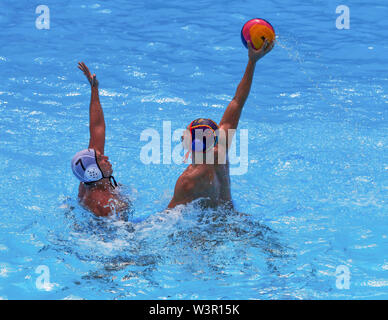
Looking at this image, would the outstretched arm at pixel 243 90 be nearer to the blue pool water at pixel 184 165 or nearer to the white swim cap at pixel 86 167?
the blue pool water at pixel 184 165

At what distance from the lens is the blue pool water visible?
4.76 meters

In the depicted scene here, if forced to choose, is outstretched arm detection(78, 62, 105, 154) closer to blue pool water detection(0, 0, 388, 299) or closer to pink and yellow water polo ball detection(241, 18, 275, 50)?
blue pool water detection(0, 0, 388, 299)

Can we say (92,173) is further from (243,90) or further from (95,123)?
(243,90)

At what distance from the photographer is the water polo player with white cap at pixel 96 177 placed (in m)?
4.91

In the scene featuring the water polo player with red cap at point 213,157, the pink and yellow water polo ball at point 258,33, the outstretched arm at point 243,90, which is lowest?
the water polo player with red cap at point 213,157

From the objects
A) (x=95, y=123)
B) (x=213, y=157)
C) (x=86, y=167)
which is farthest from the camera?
(x=95, y=123)

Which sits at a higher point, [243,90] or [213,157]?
[243,90]

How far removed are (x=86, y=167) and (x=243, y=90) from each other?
1.51 metres

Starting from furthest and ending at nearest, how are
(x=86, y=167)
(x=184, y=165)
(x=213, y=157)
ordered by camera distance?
(x=184, y=165), (x=86, y=167), (x=213, y=157)

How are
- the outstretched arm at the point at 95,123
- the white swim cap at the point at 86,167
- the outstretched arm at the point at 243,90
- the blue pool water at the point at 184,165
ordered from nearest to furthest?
the outstretched arm at the point at 243,90 → the blue pool water at the point at 184,165 → the white swim cap at the point at 86,167 → the outstretched arm at the point at 95,123

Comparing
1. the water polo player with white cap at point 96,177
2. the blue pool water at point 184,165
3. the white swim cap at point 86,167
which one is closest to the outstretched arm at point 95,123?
the water polo player with white cap at point 96,177

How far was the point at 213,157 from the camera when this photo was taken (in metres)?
4.65

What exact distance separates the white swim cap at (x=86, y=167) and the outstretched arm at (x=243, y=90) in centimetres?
116

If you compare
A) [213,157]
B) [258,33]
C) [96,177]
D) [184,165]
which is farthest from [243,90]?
[184,165]
